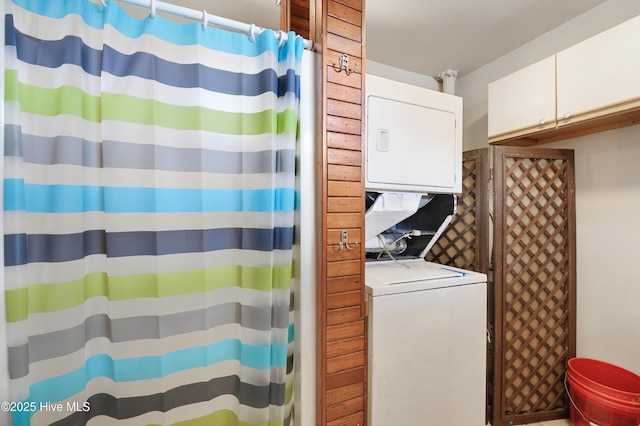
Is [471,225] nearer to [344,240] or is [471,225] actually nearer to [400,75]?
[344,240]

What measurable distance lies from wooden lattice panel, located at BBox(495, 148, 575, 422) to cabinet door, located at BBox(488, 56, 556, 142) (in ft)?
0.68

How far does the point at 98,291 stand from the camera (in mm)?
940

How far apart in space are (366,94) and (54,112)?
128cm

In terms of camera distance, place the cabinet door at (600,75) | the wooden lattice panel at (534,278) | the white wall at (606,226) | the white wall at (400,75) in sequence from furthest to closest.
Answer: the white wall at (400,75)
the wooden lattice panel at (534,278)
the white wall at (606,226)
the cabinet door at (600,75)

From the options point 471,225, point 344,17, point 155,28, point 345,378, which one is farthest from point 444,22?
point 345,378

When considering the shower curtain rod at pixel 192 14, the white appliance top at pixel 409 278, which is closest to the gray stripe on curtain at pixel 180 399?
the white appliance top at pixel 409 278

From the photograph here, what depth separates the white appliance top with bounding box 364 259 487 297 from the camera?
4.48ft

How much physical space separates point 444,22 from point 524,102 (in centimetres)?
85

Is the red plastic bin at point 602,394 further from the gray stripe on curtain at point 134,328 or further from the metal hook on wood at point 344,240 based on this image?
the gray stripe on curtain at point 134,328

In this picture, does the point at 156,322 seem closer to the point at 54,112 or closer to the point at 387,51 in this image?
the point at 54,112

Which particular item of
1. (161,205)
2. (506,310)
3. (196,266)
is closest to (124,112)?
(161,205)

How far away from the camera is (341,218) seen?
126 cm

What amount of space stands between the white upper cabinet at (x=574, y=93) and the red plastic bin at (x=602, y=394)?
1.66 metres

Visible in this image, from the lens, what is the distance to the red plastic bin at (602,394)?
1586 millimetres
